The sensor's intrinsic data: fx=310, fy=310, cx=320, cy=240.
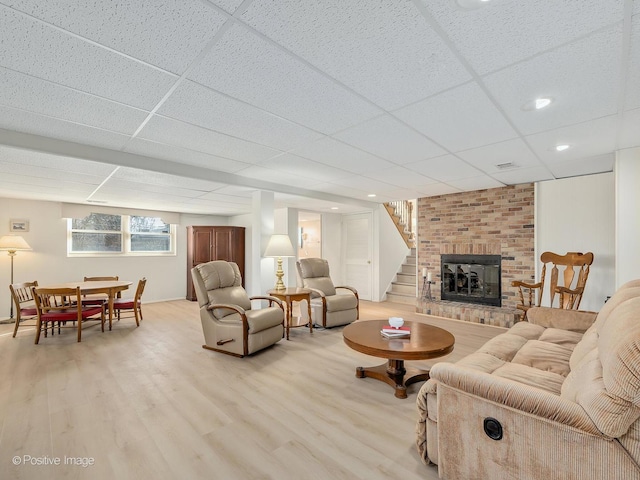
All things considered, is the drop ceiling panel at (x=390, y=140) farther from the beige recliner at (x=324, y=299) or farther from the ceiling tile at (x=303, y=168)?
the beige recliner at (x=324, y=299)

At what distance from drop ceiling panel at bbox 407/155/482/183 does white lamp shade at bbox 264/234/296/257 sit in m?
2.02

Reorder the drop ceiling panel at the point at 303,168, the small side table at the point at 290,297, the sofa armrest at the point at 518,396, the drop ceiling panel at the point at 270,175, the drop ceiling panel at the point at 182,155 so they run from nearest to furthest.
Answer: the sofa armrest at the point at 518,396, the drop ceiling panel at the point at 182,155, the drop ceiling panel at the point at 303,168, the drop ceiling panel at the point at 270,175, the small side table at the point at 290,297

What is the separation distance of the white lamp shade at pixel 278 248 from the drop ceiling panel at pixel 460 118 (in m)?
2.51

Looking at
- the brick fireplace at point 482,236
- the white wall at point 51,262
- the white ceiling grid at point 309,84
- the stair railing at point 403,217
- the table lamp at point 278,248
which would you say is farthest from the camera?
the stair railing at point 403,217

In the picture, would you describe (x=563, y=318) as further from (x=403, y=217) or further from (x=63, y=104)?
(x=403, y=217)

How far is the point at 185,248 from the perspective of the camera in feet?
25.0

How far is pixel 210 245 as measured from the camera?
741cm

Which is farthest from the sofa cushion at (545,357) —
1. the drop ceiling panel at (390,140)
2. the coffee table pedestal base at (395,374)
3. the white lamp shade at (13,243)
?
the white lamp shade at (13,243)

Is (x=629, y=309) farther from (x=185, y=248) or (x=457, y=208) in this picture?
(x=185, y=248)

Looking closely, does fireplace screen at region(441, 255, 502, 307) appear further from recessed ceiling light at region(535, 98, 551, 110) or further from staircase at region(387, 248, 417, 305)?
recessed ceiling light at region(535, 98, 551, 110)

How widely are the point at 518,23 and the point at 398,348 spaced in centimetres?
212

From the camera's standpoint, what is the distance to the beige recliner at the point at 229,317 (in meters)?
3.39

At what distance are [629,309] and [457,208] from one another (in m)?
4.42

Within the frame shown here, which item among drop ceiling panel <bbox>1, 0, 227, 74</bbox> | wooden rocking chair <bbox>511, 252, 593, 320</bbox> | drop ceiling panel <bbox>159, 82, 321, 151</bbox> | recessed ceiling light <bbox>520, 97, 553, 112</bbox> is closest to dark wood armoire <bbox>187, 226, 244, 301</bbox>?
drop ceiling panel <bbox>159, 82, 321, 151</bbox>
